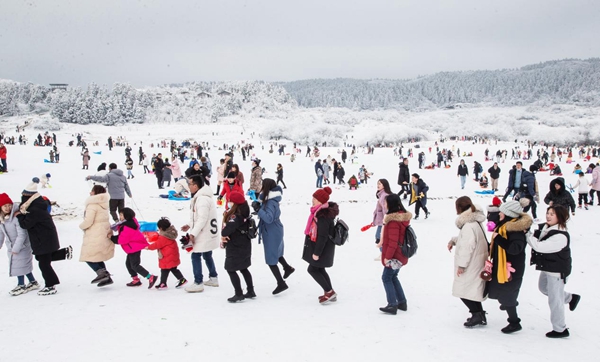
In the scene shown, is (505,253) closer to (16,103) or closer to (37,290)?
(37,290)

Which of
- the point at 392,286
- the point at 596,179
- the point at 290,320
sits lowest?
the point at 290,320

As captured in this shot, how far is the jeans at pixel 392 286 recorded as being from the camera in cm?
460

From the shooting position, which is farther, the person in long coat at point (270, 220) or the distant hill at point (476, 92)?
the distant hill at point (476, 92)

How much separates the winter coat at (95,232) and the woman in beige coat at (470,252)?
4195 mm

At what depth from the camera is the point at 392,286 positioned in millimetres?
4684

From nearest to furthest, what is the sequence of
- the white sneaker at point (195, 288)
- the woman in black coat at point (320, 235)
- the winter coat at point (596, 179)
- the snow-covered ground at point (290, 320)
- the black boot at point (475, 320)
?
1. the snow-covered ground at point (290, 320)
2. the black boot at point (475, 320)
3. the woman in black coat at point (320, 235)
4. the white sneaker at point (195, 288)
5. the winter coat at point (596, 179)

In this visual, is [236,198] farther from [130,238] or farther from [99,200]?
[99,200]

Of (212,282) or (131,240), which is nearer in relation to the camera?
(131,240)

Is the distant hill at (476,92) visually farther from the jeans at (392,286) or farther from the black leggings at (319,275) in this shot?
the jeans at (392,286)

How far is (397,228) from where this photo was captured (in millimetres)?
4465

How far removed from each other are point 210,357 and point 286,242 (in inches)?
202

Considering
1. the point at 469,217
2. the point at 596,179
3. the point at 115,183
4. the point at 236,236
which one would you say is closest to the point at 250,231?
the point at 236,236

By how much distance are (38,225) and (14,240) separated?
1.19ft

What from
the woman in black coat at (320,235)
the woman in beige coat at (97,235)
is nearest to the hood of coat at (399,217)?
the woman in black coat at (320,235)
